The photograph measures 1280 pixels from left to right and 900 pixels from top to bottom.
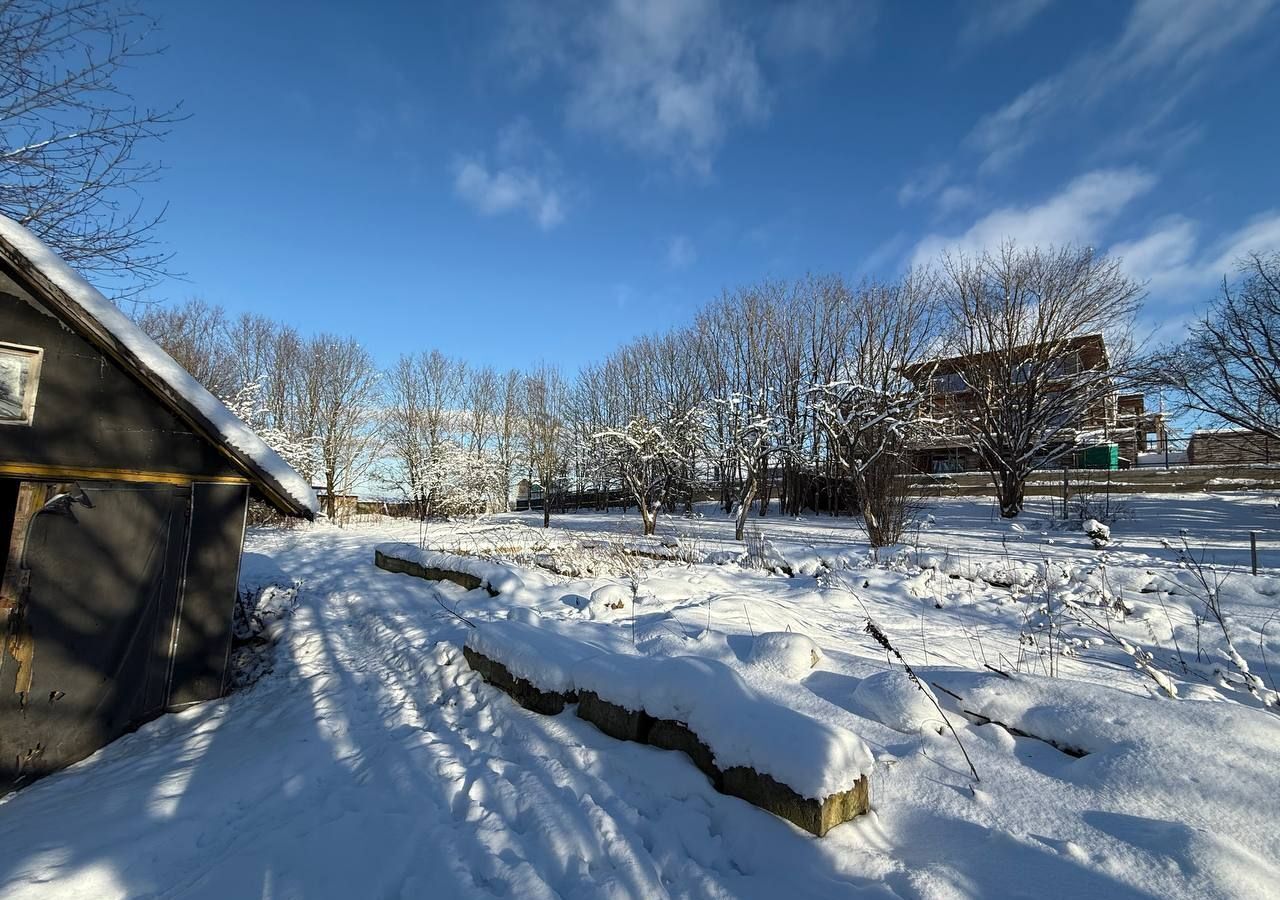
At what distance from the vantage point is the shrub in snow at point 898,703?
3346 mm

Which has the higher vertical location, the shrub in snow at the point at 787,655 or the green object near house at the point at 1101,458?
the green object near house at the point at 1101,458

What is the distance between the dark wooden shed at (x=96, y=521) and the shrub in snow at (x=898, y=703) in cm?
593

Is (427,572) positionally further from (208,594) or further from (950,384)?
(950,384)

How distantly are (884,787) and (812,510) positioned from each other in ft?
72.9

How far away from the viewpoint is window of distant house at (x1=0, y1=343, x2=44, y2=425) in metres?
4.38

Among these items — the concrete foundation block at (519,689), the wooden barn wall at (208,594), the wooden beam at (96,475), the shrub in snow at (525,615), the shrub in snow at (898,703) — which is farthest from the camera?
the shrub in snow at (525,615)

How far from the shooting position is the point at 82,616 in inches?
182

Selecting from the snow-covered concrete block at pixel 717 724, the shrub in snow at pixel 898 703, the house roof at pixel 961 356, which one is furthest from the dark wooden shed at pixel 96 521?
the house roof at pixel 961 356

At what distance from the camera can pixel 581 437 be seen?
26250 mm

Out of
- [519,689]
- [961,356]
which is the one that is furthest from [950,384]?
[519,689]

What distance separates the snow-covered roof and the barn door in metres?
0.71

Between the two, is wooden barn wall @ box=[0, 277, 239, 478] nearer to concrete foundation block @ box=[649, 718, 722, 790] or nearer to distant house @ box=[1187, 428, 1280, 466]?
concrete foundation block @ box=[649, 718, 722, 790]

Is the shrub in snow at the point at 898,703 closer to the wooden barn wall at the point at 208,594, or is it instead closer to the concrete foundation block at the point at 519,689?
the concrete foundation block at the point at 519,689

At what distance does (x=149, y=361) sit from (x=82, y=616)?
2.22 meters
